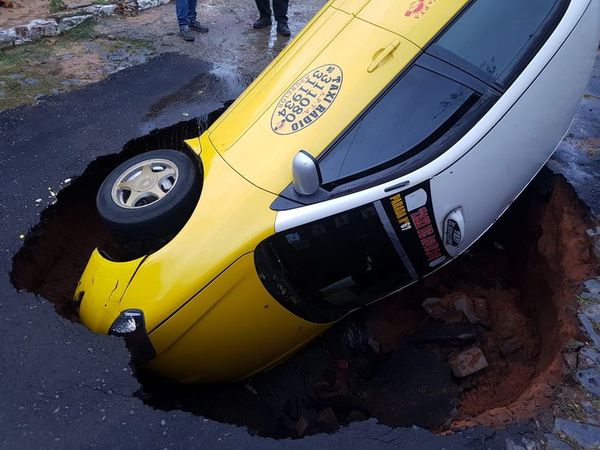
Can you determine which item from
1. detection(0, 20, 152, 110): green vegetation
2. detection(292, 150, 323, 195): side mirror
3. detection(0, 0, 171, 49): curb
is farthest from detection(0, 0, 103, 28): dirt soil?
detection(292, 150, 323, 195): side mirror

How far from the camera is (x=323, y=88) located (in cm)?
330

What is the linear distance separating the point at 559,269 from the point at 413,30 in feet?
6.52

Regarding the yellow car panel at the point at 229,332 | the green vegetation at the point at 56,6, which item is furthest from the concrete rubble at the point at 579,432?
the green vegetation at the point at 56,6

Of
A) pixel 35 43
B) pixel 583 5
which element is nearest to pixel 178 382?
pixel 583 5

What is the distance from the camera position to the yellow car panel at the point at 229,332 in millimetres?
3078

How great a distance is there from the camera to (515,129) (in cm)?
331

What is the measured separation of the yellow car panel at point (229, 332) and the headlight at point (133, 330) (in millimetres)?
58

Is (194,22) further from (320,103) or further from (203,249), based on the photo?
(203,249)

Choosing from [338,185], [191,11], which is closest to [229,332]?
[338,185]

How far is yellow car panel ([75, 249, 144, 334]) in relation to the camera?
10.5 feet

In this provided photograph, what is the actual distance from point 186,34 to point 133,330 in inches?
189

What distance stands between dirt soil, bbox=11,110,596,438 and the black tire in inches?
36.2

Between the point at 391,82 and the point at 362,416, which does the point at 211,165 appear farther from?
the point at 362,416

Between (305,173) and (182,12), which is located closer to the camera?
(305,173)
